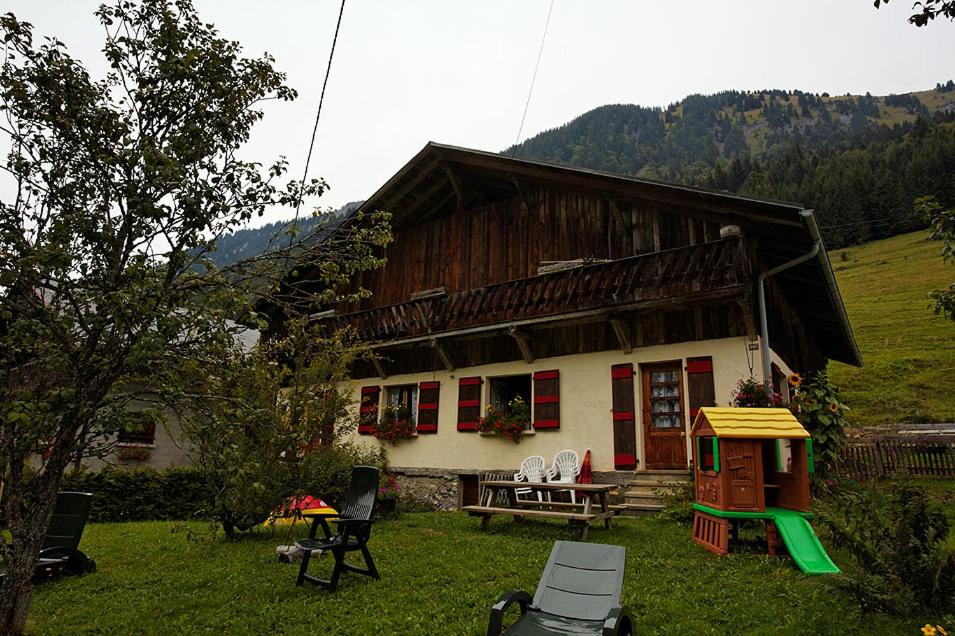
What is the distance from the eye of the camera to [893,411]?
79.3 ft

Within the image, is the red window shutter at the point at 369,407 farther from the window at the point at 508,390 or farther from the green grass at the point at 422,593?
the green grass at the point at 422,593

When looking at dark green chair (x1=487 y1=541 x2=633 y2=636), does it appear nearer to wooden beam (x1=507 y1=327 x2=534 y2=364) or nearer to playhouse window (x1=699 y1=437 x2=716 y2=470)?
playhouse window (x1=699 y1=437 x2=716 y2=470)

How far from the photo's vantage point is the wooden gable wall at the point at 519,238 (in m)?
11.8

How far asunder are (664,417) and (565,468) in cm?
215

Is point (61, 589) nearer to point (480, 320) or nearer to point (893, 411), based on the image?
point (480, 320)

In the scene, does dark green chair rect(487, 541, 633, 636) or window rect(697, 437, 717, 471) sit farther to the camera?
window rect(697, 437, 717, 471)

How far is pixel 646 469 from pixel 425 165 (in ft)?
30.5

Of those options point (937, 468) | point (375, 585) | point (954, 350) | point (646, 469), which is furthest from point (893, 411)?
point (375, 585)

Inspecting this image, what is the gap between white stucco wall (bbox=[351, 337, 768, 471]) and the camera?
1027 centimetres

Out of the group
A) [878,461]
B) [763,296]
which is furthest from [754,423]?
[878,461]

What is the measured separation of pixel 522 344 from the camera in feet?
41.0

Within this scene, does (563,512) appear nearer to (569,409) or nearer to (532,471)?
(532,471)

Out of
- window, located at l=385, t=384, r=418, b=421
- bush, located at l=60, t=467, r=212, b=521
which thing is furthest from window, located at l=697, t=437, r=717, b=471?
bush, located at l=60, t=467, r=212, b=521

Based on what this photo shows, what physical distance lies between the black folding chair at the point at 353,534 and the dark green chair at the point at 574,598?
2264 mm
